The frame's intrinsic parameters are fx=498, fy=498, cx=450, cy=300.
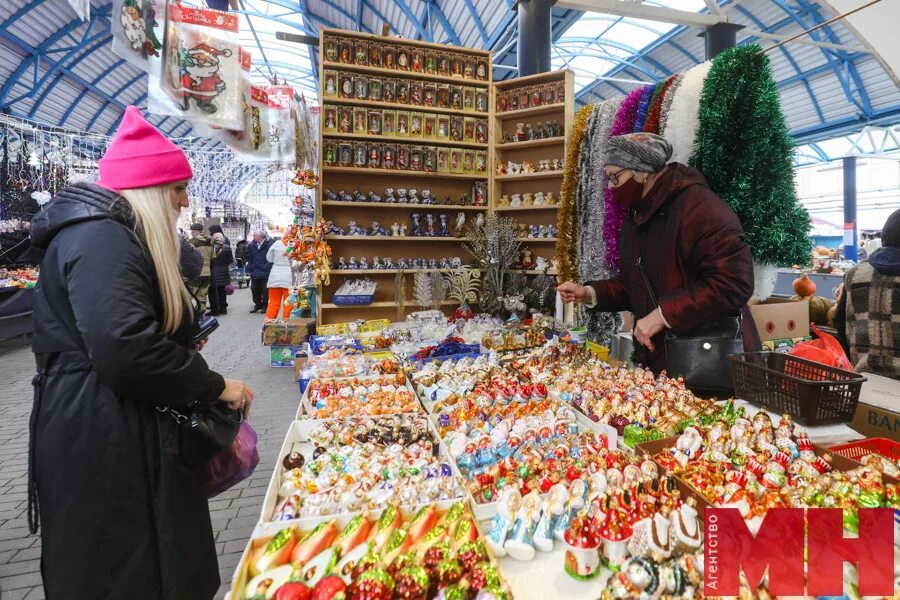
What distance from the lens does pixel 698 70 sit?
81.4 inches

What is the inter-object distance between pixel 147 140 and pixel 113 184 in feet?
0.42

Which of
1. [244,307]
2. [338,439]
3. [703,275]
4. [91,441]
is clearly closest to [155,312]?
[91,441]

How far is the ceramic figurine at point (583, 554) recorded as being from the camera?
2.78ft

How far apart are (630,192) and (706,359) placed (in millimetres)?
687

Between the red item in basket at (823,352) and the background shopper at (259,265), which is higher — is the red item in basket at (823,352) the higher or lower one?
the lower one

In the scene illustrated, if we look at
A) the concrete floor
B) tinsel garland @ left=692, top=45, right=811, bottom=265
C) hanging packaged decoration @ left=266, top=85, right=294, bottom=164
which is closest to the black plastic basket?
tinsel garland @ left=692, top=45, right=811, bottom=265

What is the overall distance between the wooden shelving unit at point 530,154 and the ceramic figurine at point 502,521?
3.28m

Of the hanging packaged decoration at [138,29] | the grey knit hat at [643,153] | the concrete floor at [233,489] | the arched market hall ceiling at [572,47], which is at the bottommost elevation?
the concrete floor at [233,489]

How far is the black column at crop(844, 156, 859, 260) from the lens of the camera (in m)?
12.3

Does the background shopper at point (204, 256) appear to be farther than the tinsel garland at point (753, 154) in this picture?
Yes

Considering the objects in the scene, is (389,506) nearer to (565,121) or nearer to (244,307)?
(565,121)

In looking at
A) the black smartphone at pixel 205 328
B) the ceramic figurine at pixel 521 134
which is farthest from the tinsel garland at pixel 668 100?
the ceramic figurine at pixel 521 134

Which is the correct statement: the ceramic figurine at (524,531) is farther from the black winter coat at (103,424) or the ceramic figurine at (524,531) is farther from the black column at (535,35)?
the black column at (535,35)

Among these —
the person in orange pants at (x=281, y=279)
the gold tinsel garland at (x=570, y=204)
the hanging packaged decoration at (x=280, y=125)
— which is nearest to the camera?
the gold tinsel garland at (x=570, y=204)
